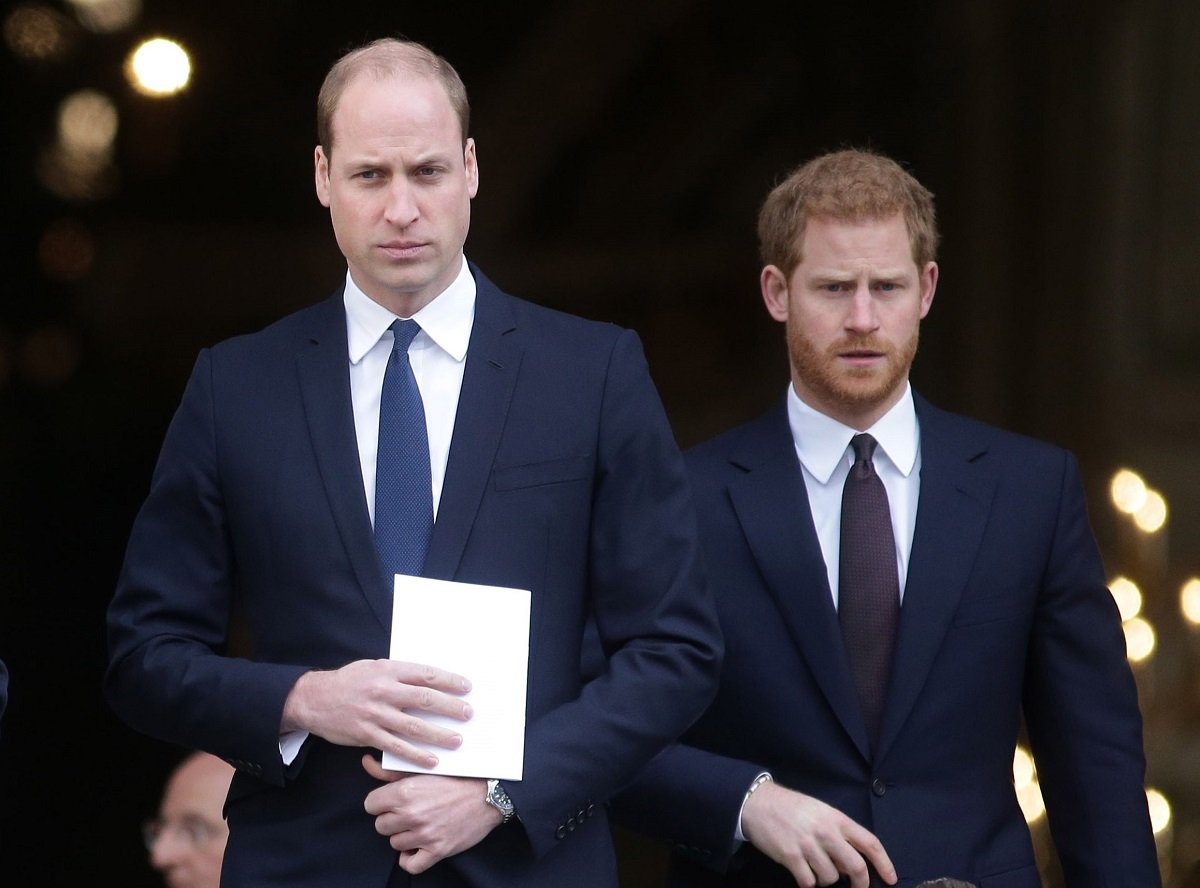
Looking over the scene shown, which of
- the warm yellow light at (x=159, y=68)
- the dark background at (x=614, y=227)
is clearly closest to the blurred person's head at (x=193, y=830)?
the dark background at (x=614, y=227)

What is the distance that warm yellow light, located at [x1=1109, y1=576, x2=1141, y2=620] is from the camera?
18.3 feet

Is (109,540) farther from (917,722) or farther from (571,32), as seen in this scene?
(917,722)

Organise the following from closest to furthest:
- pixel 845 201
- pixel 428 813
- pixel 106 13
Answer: pixel 428 813 < pixel 845 201 < pixel 106 13

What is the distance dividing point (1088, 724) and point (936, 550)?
1.26ft

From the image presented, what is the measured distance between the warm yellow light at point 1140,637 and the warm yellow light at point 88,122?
9.96 feet

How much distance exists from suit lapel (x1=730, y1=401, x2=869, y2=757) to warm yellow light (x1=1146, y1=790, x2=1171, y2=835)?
8.11ft

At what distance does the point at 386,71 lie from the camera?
3018 millimetres

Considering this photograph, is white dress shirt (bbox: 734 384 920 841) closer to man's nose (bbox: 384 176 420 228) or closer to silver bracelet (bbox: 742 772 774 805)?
silver bracelet (bbox: 742 772 774 805)

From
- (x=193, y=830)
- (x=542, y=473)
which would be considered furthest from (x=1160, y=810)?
(x=542, y=473)

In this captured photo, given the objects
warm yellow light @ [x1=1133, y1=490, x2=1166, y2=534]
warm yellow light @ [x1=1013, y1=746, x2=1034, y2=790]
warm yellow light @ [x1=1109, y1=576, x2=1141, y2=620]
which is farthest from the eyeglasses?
warm yellow light @ [x1=1133, y1=490, x2=1166, y2=534]

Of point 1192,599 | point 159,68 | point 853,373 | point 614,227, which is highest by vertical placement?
point 159,68

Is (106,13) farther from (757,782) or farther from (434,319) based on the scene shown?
(757,782)

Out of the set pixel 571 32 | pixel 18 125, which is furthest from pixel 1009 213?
pixel 18 125

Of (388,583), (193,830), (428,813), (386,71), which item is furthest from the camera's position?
(193,830)
